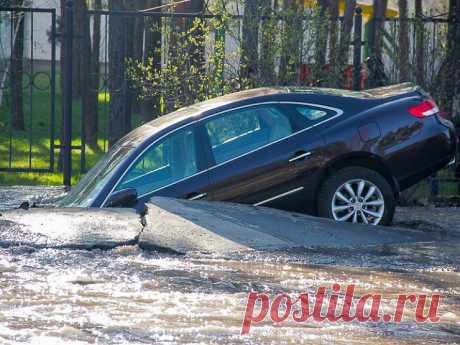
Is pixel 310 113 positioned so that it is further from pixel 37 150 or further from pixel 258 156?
pixel 37 150

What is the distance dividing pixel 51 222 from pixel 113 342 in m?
3.39

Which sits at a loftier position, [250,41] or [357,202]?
[250,41]

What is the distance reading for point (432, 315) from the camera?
6.62m

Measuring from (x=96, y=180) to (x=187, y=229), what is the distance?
176 centimetres

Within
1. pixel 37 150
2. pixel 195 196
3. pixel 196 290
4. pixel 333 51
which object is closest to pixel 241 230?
pixel 195 196

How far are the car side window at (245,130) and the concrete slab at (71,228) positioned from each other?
1.21 meters

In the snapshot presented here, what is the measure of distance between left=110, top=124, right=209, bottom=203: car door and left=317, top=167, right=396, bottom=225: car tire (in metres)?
1.10

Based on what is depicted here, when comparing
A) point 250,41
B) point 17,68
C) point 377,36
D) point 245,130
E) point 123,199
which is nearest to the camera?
point 123,199

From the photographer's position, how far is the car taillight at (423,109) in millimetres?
10336

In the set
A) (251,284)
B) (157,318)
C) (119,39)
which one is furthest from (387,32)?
(157,318)

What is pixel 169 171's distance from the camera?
10.0 m

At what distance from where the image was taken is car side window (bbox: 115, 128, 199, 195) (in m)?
9.94

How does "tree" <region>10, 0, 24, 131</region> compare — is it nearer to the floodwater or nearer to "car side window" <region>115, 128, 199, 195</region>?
"car side window" <region>115, 128, 199, 195</region>

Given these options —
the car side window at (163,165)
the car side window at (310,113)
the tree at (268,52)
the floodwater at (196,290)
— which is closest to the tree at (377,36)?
the tree at (268,52)
